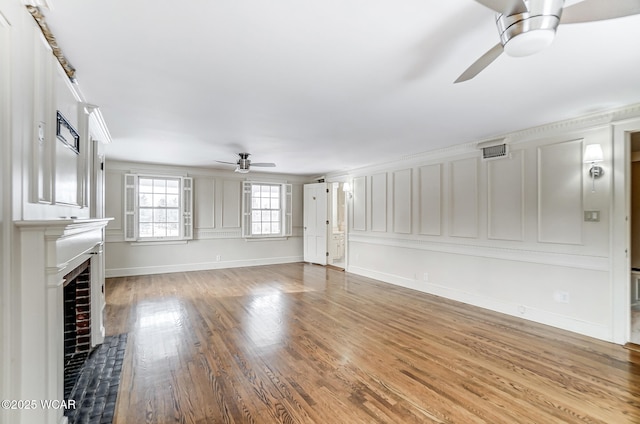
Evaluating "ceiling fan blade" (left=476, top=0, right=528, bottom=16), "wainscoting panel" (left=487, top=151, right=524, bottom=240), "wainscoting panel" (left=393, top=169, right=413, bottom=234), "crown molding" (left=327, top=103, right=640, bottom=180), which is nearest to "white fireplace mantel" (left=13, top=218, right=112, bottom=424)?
"ceiling fan blade" (left=476, top=0, right=528, bottom=16)

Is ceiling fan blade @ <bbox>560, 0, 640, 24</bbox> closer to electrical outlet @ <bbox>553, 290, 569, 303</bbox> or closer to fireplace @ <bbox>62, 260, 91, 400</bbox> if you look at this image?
electrical outlet @ <bbox>553, 290, 569, 303</bbox>

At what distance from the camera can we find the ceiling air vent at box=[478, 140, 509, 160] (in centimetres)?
395

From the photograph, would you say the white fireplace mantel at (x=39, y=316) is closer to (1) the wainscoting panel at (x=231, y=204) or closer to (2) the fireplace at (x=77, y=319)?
(2) the fireplace at (x=77, y=319)

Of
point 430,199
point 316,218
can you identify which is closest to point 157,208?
point 316,218

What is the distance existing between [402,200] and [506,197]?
1811 mm

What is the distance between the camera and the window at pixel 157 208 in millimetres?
6070

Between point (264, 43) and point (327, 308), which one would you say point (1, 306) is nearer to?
point (264, 43)

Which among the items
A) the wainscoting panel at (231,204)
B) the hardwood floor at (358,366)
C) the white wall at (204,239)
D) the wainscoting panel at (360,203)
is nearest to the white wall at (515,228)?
the hardwood floor at (358,366)

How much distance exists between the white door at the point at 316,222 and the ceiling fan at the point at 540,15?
19.9 feet

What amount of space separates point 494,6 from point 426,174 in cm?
393

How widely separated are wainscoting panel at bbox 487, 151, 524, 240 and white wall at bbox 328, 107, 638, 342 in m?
0.01

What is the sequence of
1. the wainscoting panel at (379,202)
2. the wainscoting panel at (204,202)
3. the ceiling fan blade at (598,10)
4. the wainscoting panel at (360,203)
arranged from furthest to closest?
the wainscoting panel at (204,202)
the wainscoting panel at (360,203)
the wainscoting panel at (379,202)
the ceiling fan blade at (598,10)

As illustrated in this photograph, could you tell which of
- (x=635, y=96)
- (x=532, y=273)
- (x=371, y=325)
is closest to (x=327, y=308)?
(x=371, y=325)

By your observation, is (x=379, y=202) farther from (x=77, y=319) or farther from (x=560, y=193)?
(x=77, y=319)
